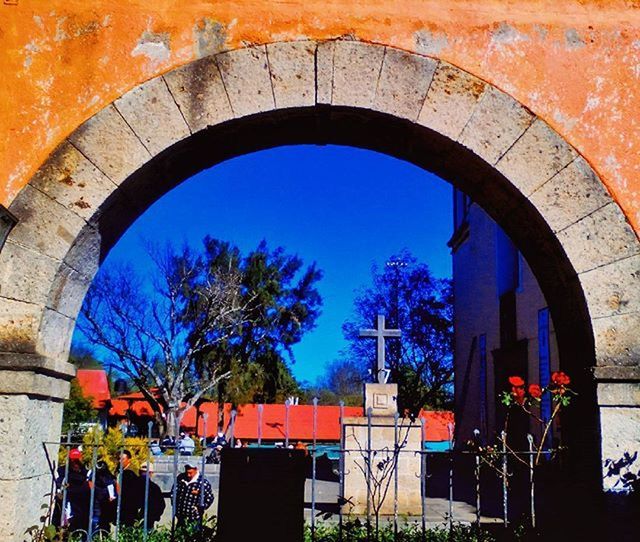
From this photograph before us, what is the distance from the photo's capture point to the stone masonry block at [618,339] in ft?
12.0

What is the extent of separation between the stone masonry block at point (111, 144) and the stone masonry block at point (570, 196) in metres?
2.27

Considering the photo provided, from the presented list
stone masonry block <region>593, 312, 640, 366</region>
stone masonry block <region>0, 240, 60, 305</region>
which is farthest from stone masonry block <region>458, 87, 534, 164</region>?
stone masonry block <region>0, 240, 60, 305</region>

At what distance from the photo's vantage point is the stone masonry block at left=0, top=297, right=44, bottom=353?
3.56m

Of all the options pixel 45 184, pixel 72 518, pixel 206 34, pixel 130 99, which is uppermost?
pixel 206 34

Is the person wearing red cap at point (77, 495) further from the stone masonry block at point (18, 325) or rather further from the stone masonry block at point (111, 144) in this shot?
the stone masonry block at point (111, 144)

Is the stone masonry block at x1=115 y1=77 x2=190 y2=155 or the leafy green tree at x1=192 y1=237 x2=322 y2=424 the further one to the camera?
the leafy green tree at x1=192 y1=237 x2=322 y2=424

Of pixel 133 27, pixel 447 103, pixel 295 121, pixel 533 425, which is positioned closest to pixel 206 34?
pixel 133 27

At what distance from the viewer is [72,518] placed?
6.36 metres

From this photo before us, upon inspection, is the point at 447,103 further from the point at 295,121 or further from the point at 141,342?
the point at 141,342

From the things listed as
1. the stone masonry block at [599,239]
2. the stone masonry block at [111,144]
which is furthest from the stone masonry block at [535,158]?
the stone masonry block at [111,144]

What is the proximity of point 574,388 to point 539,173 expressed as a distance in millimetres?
1308

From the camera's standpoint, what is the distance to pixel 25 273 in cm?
366

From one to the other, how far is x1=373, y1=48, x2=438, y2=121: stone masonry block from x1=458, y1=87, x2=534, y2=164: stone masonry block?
328 mm

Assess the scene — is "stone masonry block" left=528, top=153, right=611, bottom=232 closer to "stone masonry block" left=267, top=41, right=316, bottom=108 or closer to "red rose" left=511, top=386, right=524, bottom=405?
"red rose" left=511, top=386, right=524, bottom=405
